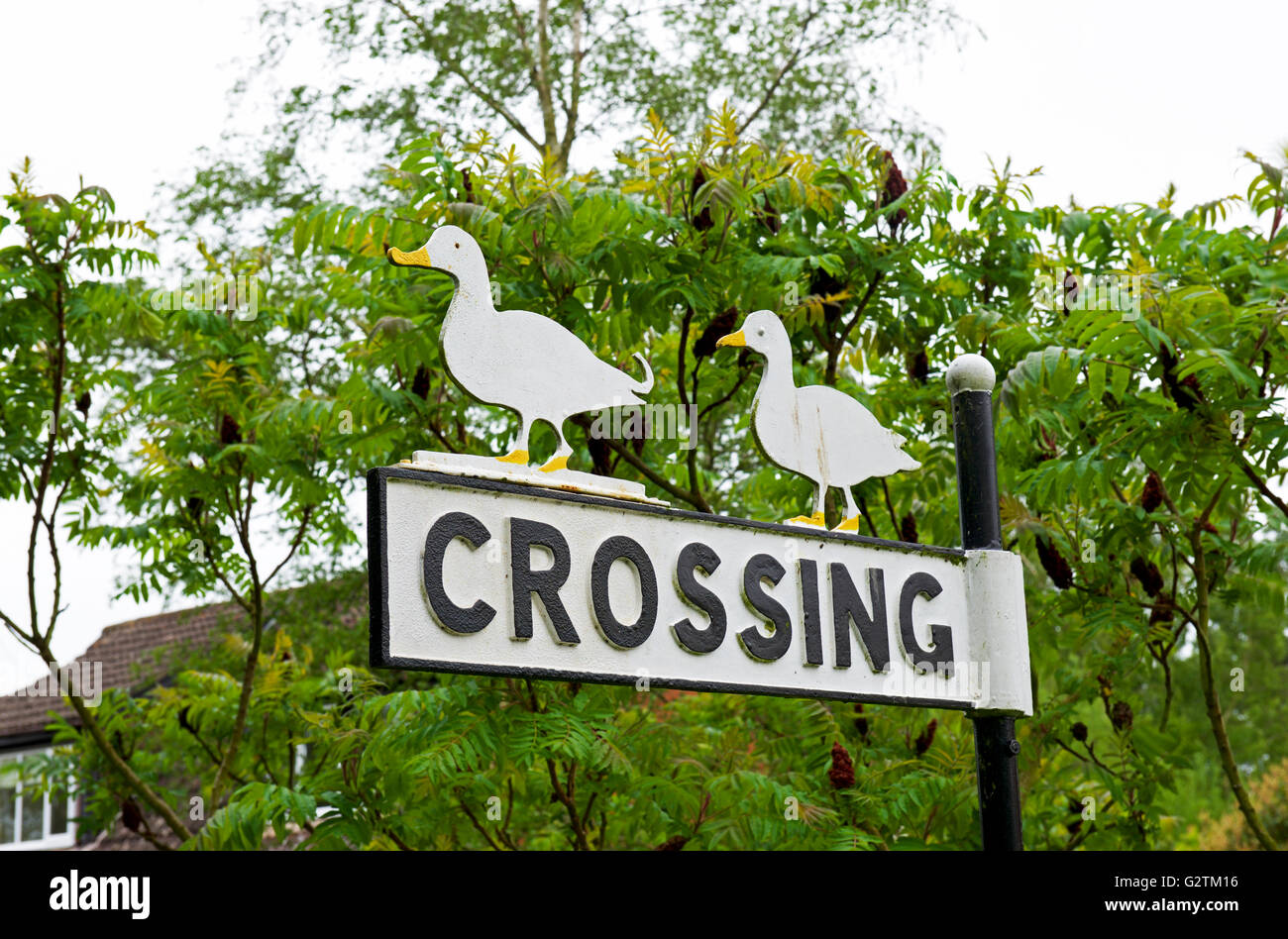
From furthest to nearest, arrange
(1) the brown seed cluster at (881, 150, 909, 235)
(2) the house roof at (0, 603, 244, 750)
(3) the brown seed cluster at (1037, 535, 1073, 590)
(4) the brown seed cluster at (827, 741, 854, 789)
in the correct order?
(2) the house roof at (0, 603, 244, 750), (1) the brown seed cluster at (881, 150, 909, 235), (3) the brown seed cluster at (1037, 535, 1073, 590), (4) the brown seed cluster at (827, 741, 854, 789)

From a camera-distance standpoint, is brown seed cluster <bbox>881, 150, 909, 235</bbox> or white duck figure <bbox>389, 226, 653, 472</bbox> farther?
brown seed cluster <bbox>881, 150, 909, 235</bbox>

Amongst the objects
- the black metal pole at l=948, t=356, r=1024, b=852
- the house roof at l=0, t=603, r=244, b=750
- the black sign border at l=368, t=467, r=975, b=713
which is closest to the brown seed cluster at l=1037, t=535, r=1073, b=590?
the black metal pole at l=948, t=356, r=1024, b=852

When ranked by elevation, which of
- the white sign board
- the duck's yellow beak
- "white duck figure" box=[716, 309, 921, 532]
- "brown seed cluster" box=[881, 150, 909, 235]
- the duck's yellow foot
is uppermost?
"brown seed cluster" box=[881, 150, 909, 235]

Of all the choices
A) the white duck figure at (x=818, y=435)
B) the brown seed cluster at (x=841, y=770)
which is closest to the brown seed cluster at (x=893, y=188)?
the brown seed cluster at (x=841, y=770)

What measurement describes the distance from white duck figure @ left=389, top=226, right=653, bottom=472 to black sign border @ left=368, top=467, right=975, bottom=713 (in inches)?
6.6

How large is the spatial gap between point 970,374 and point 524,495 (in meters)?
1.31

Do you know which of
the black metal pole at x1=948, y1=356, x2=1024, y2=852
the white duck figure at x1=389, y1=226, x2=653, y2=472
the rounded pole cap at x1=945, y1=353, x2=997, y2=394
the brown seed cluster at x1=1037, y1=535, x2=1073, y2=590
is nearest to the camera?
the white duck figure at x1=389, y1=226, x2=653, y2=472

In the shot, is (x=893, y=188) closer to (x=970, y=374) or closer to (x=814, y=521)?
(x=970, y=374)

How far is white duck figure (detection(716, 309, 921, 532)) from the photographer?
10.7 ft

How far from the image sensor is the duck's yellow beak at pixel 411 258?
3.02m

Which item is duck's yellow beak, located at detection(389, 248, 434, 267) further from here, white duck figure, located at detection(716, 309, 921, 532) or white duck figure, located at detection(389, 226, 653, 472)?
Answer: white duck figure, located at detection(716, 309, 921, 532)
